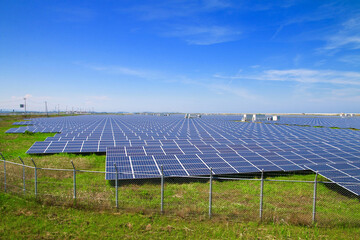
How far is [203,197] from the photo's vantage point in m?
12.7

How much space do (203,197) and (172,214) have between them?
3129mm

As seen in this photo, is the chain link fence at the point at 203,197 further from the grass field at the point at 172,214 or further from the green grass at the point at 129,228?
the green grass at the point at 129,228

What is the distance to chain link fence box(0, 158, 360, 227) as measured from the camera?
999 centimetres

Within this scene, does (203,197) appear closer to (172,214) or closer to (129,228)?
(172,214)

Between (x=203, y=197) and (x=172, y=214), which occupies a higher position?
(x=172, y=214)

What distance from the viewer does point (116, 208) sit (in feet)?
34.3

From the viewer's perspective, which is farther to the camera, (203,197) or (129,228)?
(203,197)

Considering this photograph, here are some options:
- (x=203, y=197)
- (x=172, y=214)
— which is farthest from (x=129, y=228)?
(x=203, y=197)

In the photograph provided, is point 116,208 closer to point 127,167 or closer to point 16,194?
point 127,167

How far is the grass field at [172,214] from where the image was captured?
8.68 meters

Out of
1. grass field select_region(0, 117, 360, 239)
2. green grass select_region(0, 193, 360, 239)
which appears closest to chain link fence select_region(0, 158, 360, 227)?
grass field select_region(0, 117, 360, 239)

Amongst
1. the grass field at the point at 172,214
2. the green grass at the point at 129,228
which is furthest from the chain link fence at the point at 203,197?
the green grass at the point at 129,228

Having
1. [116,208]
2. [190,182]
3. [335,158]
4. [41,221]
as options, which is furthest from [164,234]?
[335,158]

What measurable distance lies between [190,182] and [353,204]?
10.1m
